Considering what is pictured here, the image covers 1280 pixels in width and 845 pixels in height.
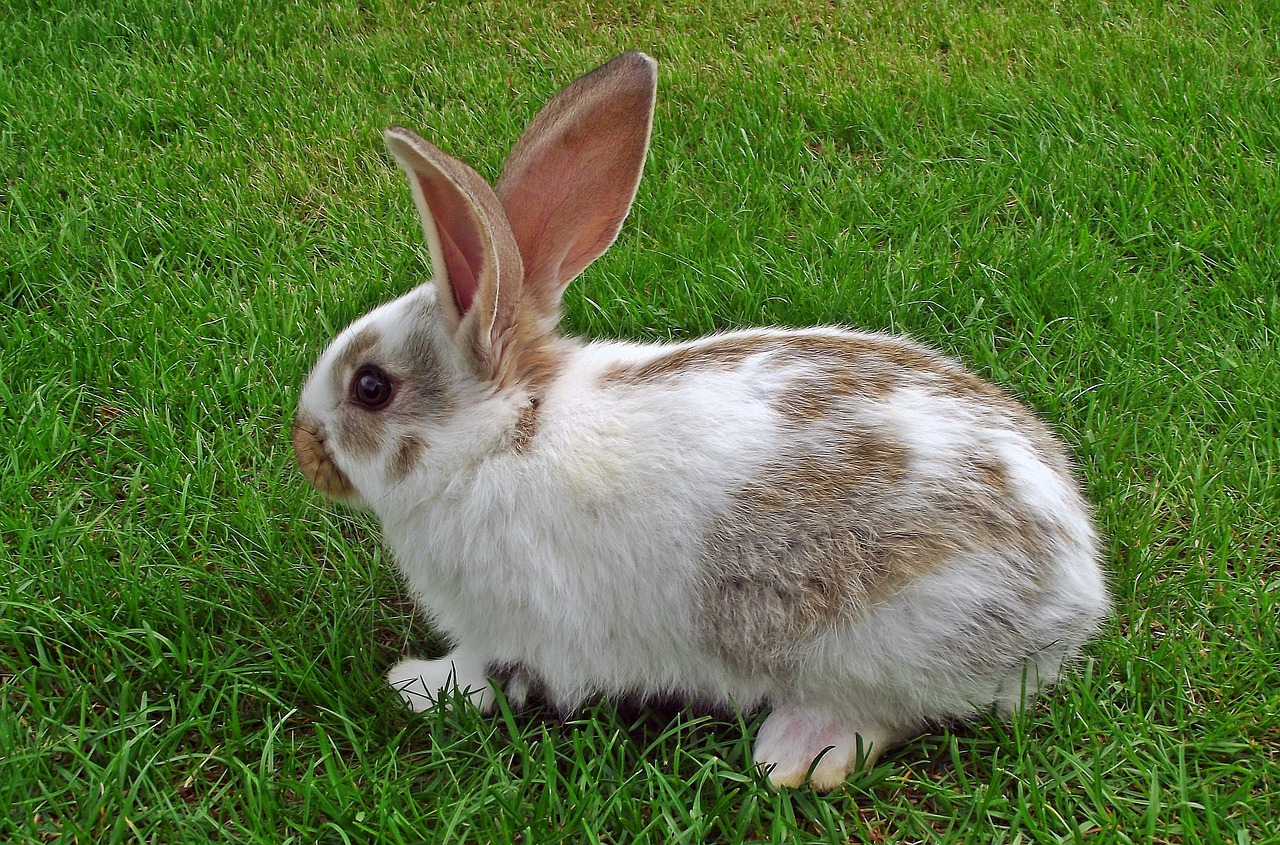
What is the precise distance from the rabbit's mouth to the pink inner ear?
1.68 feet

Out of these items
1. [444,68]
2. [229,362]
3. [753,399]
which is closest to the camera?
[753,399]

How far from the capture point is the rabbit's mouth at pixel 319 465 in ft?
8.95

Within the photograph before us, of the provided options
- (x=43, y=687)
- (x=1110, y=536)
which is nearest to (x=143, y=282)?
(x=43, y=687)

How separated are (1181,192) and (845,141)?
1.24m

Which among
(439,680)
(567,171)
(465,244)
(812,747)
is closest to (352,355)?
(465,244)

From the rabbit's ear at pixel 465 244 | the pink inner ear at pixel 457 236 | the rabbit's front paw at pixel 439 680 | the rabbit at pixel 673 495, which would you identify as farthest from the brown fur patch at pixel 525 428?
the rabbit's front paw at pixel 439 680

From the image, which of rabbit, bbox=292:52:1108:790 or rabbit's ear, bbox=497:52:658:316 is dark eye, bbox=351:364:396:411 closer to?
rabbit, bbox=292:52:1108:790

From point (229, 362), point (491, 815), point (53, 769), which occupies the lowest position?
point (491, 815)

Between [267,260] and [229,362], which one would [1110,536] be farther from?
[267,260]

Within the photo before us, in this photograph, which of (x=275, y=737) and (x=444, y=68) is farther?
(x=444, y=68)

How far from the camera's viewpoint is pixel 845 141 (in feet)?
15.1

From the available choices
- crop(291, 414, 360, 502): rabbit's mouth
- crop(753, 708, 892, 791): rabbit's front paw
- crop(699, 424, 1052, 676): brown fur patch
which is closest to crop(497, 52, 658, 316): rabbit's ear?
crop(291, 414, 360, 502): rabbit's mouth

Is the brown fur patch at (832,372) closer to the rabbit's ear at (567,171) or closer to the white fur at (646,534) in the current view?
the white fur at (646,534)

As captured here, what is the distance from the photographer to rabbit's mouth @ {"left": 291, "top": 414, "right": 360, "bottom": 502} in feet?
8.95
